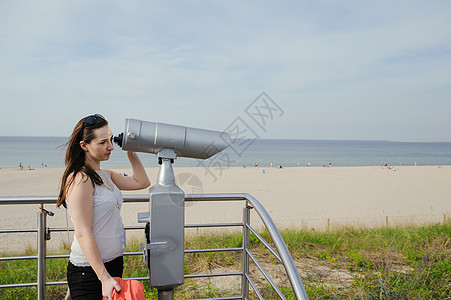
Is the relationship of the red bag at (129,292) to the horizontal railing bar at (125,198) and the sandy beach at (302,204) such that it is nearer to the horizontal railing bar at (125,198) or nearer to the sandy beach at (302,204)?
the horizontal railing bar at (125,198)

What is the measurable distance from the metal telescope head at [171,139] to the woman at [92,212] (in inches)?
6.1

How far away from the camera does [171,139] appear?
1450 mm

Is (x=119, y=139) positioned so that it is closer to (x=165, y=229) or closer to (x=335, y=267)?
(x=165, y=229)

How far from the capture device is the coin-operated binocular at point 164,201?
1.40m

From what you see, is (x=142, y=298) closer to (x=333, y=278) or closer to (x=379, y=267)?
(x=333, y=278)

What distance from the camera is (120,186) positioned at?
68.9 inches

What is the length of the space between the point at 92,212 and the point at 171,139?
44 cm

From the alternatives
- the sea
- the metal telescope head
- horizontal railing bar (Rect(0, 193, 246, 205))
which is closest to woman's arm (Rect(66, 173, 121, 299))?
the metal telescope head

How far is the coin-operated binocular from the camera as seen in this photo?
55.1 inches

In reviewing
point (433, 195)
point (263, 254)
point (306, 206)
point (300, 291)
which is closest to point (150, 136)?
point (300, 291)

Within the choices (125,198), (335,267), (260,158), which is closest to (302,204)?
(335,267)

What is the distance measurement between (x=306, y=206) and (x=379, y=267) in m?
8.04

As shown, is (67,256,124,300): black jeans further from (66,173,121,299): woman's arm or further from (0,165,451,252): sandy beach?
(0,165,451,252): sandy beach

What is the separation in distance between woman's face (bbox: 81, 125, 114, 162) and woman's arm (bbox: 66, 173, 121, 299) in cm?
17
